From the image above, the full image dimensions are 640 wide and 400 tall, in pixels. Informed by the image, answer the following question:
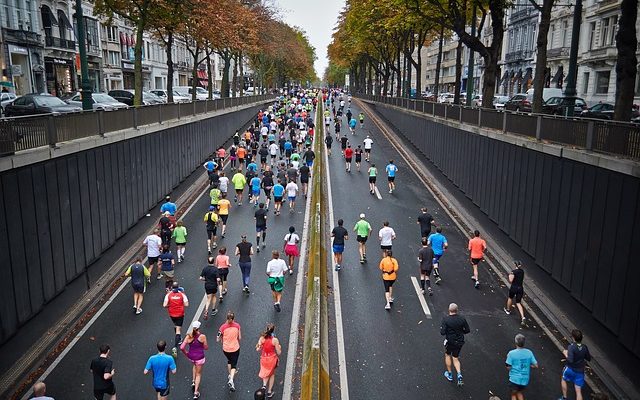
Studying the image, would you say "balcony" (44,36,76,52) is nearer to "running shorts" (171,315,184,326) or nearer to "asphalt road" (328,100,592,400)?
"asphalt road" (328,100,592,400)

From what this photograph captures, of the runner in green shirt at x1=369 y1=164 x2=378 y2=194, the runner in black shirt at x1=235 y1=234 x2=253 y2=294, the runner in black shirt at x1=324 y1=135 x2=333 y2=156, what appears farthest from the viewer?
the runner in black shirt at x1=324 y1=135 x2=333 y2=156

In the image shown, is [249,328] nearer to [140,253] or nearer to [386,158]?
[140,253]

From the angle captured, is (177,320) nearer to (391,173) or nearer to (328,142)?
(391,173)

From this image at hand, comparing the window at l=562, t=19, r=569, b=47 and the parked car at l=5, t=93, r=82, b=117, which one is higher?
the window at l=562, t=19, r=569, b=47

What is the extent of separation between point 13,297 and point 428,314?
10.3 meters

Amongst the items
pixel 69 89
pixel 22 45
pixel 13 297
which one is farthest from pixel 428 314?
pixel 69 89

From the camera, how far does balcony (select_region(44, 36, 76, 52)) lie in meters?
49.4

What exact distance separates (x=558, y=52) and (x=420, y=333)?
1912 inches

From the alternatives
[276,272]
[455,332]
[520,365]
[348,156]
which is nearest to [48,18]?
[348,156]

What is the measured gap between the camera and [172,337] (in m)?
13.1

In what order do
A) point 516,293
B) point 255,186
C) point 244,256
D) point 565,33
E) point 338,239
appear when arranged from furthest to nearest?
point 565,33
point 255,186
point 338,239
point 244,256
point 516,293

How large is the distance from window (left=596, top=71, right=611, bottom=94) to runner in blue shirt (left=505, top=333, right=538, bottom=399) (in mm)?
41796

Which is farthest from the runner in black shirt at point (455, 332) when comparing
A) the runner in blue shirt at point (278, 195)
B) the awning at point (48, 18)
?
the awning at point (48, 18)

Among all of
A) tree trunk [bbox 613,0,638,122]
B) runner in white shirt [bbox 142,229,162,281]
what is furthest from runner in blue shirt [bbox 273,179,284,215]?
tree trunk [bbox 613,0,638,122]
